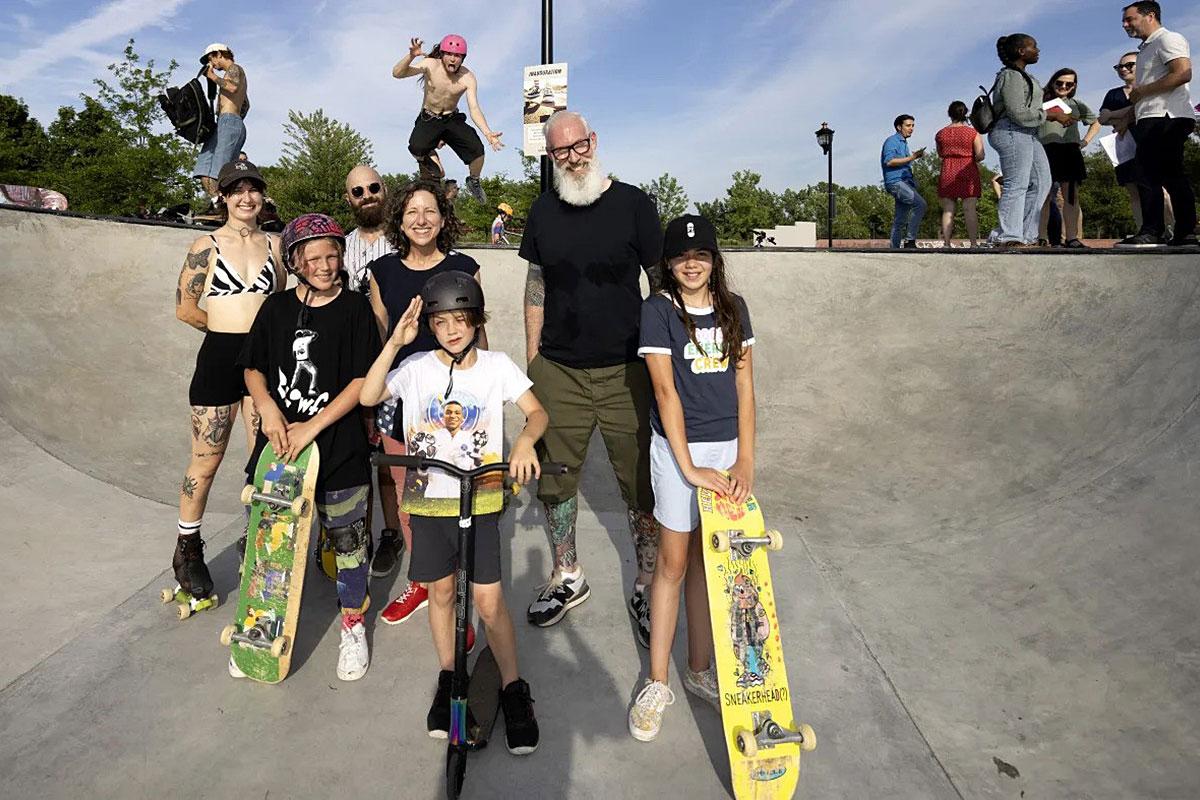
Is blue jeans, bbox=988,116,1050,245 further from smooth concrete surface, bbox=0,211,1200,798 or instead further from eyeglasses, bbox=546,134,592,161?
eyeglasses, bbox=546,134,592,161

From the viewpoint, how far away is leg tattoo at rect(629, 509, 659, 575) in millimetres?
3502

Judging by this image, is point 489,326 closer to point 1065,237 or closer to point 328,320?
point 328,320

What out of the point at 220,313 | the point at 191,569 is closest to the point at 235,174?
the point at 220,313

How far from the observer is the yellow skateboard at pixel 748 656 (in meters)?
2.40

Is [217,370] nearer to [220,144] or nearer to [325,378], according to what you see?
[325,378]

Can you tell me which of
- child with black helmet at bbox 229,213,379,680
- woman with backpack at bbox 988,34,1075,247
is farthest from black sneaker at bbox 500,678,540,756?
woman with backpack at bbox 988,34,1075,247

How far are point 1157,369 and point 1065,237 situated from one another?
4638 mm

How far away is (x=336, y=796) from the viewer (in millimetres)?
2439

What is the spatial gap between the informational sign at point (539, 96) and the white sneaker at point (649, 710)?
6.74 metres

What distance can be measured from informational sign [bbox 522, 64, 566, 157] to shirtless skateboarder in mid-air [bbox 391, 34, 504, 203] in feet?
1.98

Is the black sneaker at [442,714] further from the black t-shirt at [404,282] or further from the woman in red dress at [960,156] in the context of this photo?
the woman in red dress at [960,156]

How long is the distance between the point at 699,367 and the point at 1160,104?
6.56 meters

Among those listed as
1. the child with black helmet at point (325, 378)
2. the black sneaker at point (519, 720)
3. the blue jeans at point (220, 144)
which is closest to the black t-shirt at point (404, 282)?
the child with black helmet at point (325, 378)

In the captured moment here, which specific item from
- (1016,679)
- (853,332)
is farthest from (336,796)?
(853,332)
